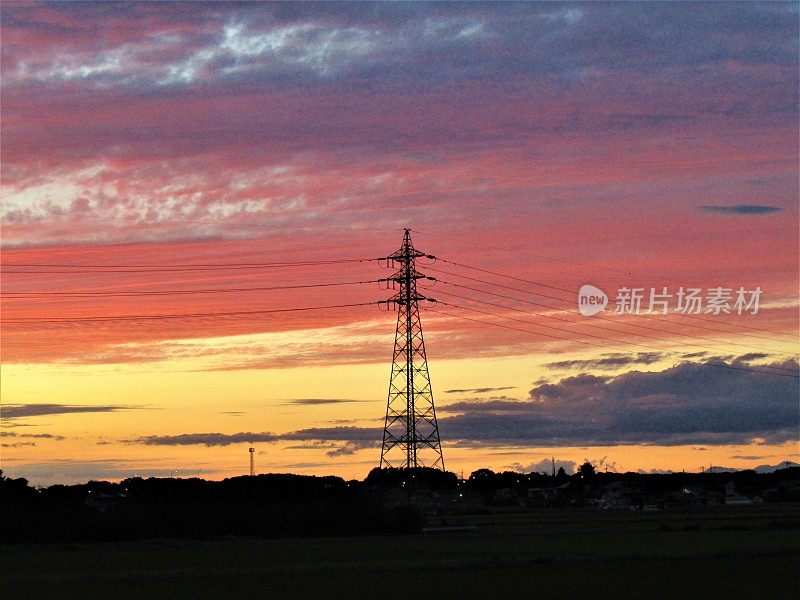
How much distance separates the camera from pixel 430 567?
2024 inches

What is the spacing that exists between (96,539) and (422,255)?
33968 mm

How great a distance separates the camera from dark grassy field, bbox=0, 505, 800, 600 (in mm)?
41375

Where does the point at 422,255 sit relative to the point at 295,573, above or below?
above

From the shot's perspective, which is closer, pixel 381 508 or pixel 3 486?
pixel 381 508

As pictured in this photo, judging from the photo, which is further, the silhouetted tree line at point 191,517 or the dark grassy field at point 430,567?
the silhouetted tree line at point 191,517

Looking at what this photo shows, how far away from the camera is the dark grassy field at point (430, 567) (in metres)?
41.4

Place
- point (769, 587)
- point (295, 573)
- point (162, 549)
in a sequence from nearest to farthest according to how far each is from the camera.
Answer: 1. point (769, 587)
2. point (295, 573)
3. point (162, 549)

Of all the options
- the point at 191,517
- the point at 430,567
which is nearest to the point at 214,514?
the point at 191,517

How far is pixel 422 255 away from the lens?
76.7 meters

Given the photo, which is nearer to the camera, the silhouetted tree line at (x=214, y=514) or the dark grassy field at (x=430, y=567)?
the dark grassy field at (x=430, y=567)

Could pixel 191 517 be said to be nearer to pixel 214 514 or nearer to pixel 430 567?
pixel 214 514

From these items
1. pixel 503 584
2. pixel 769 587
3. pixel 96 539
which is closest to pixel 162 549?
pixel 96 539

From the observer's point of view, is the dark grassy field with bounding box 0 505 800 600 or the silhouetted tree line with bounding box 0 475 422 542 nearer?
the dark grassy field with bounding box 0 505 800 600

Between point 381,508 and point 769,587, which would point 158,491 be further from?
point 769,587
